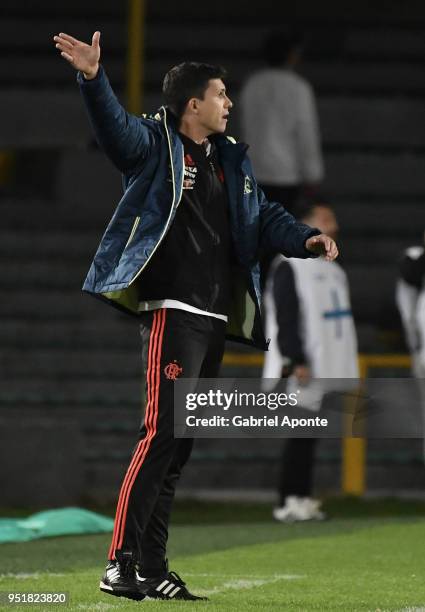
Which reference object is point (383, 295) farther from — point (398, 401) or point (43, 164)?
point (398, 401)

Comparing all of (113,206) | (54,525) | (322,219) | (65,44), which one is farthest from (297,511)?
(113,206)

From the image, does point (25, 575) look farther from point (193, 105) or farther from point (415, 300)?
point (415, 300)

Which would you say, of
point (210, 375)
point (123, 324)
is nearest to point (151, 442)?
point (210, 375)

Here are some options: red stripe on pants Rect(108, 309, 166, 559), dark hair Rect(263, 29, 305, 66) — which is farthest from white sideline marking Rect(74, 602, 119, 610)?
dark hair Rect(263, 29, 305, 66)

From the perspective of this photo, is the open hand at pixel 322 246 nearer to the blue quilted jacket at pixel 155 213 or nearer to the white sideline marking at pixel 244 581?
the blue quilted jacket at pixel 155 213

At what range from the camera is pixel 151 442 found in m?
6.59

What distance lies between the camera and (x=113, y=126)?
6426 mm

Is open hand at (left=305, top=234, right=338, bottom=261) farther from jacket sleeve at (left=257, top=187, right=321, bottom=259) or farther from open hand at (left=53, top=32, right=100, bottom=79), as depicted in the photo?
open hand at (left=53, top=32, right=100, bottom=79)

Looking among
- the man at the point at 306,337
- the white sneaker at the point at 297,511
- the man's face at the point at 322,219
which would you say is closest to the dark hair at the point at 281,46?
the man at the point at 306,337

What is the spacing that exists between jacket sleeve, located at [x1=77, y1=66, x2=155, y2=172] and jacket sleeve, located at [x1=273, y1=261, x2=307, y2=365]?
13.4 ft

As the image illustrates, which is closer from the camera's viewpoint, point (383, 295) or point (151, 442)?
point (151, 442)

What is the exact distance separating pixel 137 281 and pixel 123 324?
8316mm

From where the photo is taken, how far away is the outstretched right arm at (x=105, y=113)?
20.6 ft

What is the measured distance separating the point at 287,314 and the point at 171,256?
13.6 ft
